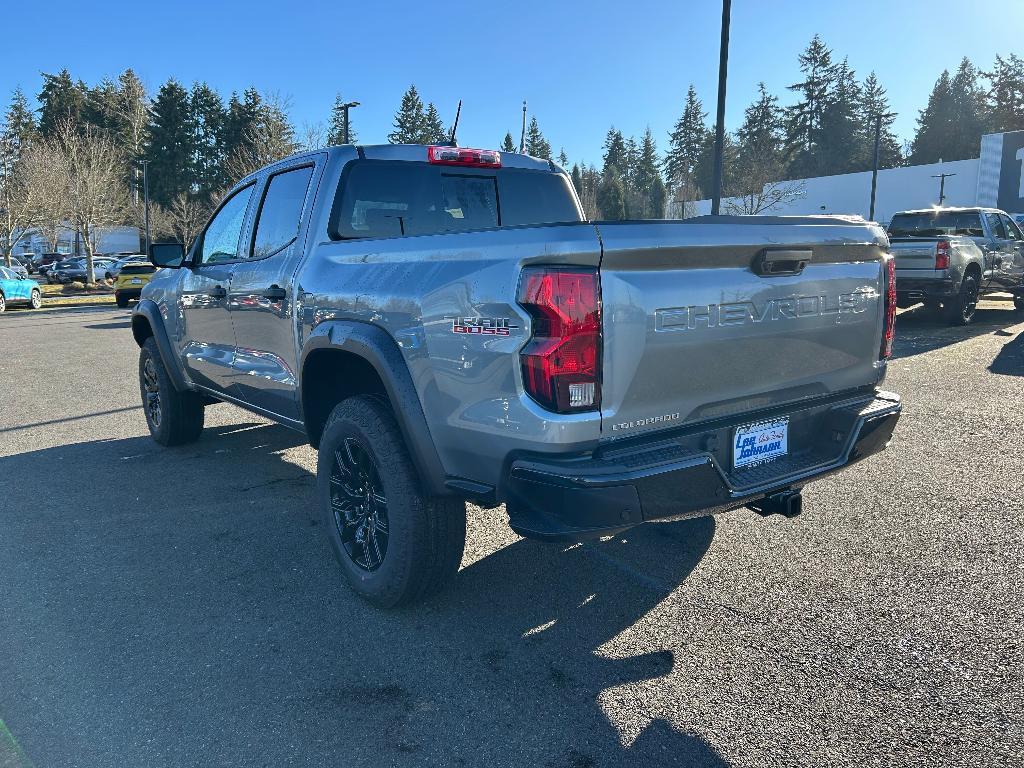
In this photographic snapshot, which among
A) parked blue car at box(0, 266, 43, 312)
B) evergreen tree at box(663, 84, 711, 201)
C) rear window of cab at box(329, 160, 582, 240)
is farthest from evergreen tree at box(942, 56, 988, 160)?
rear window of cab at box(329, 160, 582, 240)

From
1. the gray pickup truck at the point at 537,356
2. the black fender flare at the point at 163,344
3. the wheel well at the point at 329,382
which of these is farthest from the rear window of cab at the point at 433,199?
the black fender flare at the point at 163,344

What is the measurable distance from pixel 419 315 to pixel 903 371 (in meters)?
7.67

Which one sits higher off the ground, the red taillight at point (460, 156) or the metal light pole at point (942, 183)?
the metal light pole at point (942, 183)

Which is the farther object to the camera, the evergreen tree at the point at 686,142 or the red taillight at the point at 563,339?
the evergreen tree at the point at 686,142

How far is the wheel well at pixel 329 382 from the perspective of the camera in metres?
3.53

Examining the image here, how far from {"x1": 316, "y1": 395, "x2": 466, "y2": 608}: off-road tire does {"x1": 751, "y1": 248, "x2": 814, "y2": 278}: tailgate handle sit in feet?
4.93

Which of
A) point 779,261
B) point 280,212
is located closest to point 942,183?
point 280,212

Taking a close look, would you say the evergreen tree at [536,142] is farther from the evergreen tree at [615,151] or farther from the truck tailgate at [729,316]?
the truck tailgate at [729,316]

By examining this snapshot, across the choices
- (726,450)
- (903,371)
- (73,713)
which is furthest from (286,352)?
(903,371)

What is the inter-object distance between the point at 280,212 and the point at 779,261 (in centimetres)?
278

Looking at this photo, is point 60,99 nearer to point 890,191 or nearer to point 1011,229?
point 890,191

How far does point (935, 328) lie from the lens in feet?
41.9

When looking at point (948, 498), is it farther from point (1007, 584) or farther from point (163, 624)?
point (163, 624)

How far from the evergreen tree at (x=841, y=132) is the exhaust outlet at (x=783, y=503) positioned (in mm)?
89866
